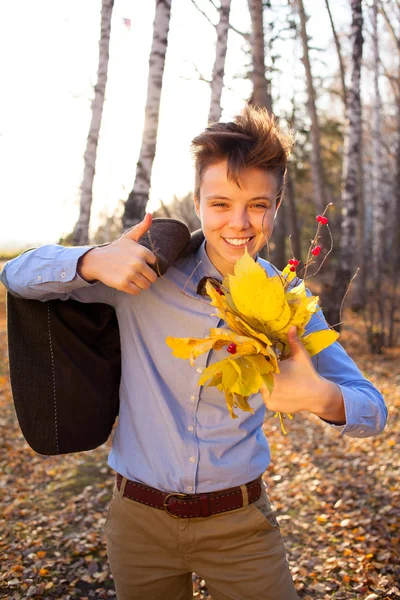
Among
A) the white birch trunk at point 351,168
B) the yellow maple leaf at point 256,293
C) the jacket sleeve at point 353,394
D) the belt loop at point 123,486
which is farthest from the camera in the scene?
the white birch trunk at point 351,168

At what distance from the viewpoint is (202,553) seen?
2240mm

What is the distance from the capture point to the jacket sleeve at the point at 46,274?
212 cm

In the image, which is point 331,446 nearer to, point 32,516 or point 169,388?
point 32,516

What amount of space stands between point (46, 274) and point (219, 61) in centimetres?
807

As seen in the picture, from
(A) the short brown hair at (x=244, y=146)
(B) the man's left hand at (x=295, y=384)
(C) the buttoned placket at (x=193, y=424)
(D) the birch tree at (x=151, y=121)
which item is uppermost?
(D) the birch tree at (x=151, y=121)

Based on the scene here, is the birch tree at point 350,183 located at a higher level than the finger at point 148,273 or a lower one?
higher

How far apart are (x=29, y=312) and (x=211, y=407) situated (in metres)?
0.94

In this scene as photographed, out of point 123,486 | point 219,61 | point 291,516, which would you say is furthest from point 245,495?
point 219,61

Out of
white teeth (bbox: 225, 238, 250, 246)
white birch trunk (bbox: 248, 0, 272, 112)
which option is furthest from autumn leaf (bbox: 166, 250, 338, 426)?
white birch trunk (bbox: 248, 0, 272, 112)

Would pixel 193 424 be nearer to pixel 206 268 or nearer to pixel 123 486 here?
pixel 123 486

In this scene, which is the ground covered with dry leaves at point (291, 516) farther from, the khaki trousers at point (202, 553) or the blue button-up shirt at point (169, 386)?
the blue button-up shirt at point (169, 386)

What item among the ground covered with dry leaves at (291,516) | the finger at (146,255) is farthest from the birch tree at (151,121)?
the finger at (146,255)

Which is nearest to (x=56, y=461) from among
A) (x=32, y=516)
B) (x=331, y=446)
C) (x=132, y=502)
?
(x=32, y=516)

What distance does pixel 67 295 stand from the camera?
7.84 ft
